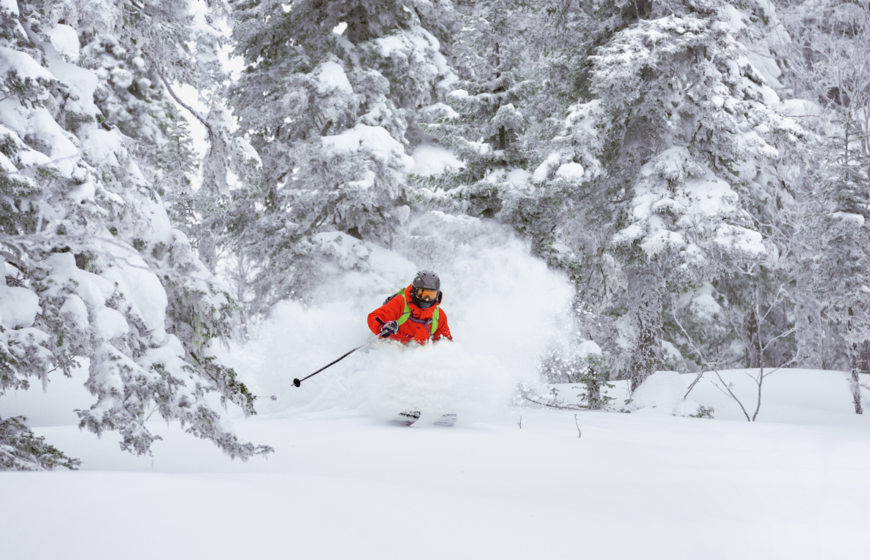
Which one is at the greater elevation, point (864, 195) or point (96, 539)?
point (864, 195)

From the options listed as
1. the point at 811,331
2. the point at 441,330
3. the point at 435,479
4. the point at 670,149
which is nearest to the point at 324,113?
the point at 670,149

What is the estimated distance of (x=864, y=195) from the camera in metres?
11.1

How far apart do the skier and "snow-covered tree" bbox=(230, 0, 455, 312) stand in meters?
5.16

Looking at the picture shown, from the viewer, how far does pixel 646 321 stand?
12039 mm

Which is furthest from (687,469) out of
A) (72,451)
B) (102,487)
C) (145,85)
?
(145,85)

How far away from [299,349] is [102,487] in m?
7.02

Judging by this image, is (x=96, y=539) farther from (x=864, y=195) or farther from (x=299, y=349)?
(x=864, y=195)

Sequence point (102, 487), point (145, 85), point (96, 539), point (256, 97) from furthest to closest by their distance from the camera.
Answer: point (256, 97)
point (145, 85)
point (102, 487)
point (96, 539)

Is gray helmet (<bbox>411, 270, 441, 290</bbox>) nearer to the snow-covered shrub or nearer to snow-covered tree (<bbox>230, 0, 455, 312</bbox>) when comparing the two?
the snow-covered shrub

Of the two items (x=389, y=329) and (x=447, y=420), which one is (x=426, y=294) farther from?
(x=447, y=420)

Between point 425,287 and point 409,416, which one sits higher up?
point 425,287

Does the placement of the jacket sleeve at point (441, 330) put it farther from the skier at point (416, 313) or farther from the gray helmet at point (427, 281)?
the gray helmet at point (427, 281)

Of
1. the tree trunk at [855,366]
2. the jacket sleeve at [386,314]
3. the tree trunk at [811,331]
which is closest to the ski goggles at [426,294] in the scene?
the jacket sleeve at [386,314]

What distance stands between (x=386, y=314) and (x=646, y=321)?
6.36 m
